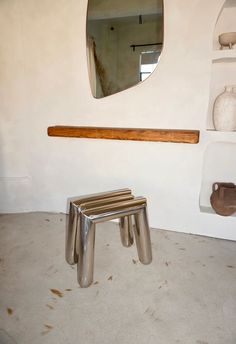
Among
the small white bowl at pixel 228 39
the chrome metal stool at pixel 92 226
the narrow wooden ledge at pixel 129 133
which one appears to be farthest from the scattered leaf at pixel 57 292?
the small white bowl at pixel 228 39

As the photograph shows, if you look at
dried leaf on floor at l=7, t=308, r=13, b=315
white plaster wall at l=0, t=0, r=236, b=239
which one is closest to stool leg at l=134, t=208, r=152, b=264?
white plaster wall at l=0, t=0, r=236, b=239

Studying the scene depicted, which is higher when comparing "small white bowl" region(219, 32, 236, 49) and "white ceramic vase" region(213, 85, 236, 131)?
"small white bowl" region(219, 32, 236, 49)

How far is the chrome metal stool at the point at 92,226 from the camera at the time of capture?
1305 mm

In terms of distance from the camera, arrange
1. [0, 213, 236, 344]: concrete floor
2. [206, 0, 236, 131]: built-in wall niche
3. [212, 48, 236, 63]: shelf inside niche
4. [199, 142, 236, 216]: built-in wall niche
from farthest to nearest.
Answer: [199, 142, 236, 216]: built-in wall niche, [206, 0, 236, 131]: built-in wall niche, [212, 48, 236, 63]: shelf inside niche, [0, 213, 236, 344]: concrete floor

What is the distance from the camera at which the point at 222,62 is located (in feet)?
6.01

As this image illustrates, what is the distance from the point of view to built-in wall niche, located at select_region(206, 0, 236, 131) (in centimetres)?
171

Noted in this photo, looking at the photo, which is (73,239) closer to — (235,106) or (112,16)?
(235,106)

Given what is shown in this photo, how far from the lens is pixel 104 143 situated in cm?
202

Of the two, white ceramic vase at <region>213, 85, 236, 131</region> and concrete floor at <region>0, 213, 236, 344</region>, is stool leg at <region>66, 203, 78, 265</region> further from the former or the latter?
white ceramic vase at <region>213, 85, 236, 131</region>

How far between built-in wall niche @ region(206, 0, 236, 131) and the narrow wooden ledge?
1.13ft

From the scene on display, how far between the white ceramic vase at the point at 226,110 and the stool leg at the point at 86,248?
45.5 inches

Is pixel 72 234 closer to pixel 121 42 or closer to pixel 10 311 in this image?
pixel 10 311

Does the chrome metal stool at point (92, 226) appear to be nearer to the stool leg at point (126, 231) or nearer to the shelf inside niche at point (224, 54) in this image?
the stool leg at point (126, 231)

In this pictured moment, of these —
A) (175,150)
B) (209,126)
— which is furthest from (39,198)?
(209,126)
